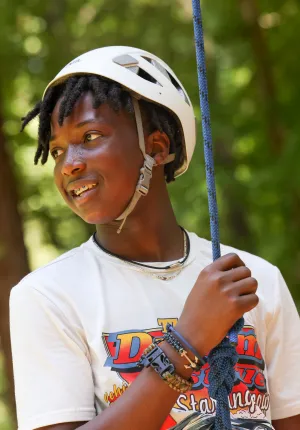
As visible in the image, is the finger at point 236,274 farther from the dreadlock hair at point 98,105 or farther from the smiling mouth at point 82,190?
the dreadlock hair at point 98,105

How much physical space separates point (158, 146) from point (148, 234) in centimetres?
33

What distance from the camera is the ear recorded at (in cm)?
289

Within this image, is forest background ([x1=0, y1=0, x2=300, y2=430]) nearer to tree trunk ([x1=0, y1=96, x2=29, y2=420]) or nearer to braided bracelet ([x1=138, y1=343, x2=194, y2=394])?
tree trunk ([x1=0, y1=96, x2=29, y2=420])

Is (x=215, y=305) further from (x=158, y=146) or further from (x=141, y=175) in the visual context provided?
(x=158, y=146)

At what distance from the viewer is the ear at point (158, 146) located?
9.49ft

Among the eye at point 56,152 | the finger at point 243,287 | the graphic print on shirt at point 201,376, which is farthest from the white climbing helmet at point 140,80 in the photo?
the finger at point 243,287

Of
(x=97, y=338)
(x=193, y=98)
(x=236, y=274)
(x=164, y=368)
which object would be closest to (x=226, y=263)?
(x=236, y=274)

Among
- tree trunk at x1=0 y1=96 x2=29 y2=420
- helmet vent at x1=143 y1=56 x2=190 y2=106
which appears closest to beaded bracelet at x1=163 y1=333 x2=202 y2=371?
helmet vent at x1=143 y1=56 x2=190 y2=106

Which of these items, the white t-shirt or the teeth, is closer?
the white t-shirt

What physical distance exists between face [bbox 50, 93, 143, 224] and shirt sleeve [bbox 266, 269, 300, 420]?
705mm

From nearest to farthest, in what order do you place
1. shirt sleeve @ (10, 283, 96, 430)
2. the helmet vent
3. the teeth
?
shirt sleeve @ (10, 283, 96, 430) < the teeth < the helmet vent

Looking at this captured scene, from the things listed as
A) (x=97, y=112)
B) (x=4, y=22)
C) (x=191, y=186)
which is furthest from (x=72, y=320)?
(x=4, y=22)

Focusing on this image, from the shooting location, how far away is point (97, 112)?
8.95ft

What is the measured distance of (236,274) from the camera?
7.74ft
